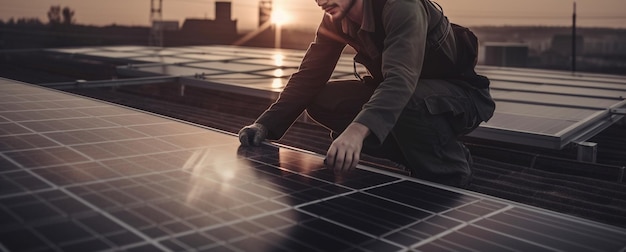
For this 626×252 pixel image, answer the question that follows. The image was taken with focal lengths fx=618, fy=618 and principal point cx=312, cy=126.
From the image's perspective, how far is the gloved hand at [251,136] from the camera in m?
3.17

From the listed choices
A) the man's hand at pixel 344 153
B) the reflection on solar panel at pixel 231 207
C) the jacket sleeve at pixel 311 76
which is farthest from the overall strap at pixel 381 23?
the man's hand at pixel 344 153

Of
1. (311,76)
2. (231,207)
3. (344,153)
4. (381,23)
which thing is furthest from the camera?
(311,76)

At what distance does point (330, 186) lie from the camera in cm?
237

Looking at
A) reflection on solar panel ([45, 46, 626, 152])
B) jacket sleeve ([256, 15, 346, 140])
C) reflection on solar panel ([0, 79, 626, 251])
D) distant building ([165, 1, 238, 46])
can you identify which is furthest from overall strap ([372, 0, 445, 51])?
distant building ([165, 1, 238, 46])

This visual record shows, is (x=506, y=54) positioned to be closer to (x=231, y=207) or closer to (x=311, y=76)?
(x=311, y=76)

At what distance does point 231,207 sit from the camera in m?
1.99

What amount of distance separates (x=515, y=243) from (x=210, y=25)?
3650 cm

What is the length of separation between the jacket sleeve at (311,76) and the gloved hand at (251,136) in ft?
1.12

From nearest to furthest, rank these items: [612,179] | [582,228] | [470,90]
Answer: [582,228] < [470,90] < [612,179]

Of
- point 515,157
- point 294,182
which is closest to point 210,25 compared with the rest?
point 515,157

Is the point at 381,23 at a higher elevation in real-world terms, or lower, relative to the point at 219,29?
lower

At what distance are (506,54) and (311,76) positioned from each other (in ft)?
116

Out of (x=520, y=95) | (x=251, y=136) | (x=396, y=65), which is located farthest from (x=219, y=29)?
(x=396, y=65)

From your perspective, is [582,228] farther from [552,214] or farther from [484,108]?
[484,108]
